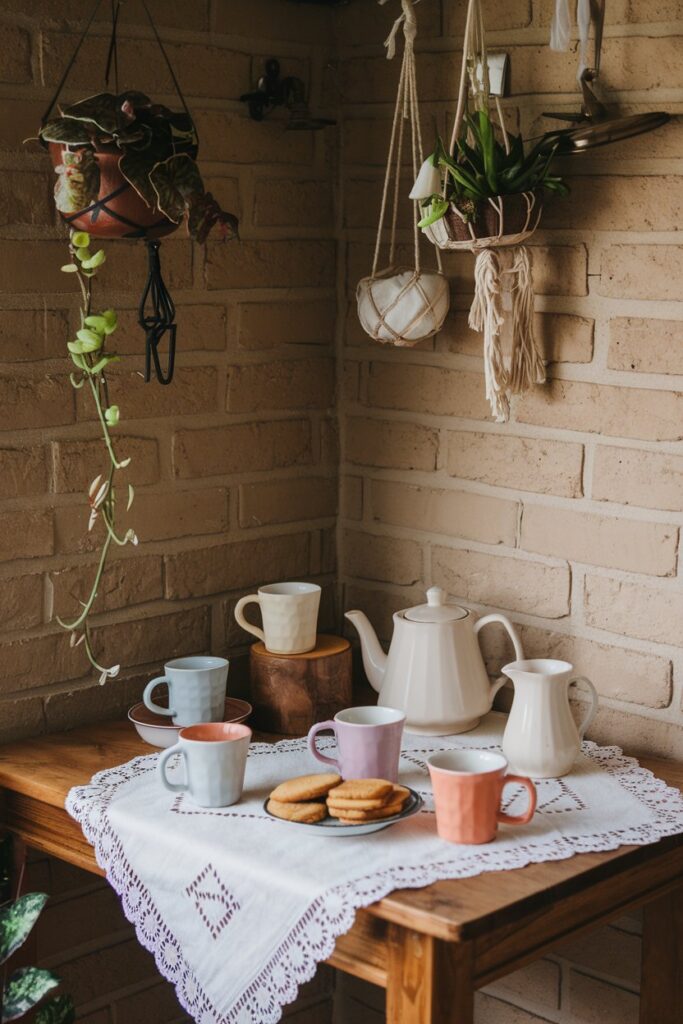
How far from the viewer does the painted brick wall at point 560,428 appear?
65.5 inches

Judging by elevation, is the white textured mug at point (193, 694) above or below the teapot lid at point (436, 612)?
below

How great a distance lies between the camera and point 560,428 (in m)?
1.79

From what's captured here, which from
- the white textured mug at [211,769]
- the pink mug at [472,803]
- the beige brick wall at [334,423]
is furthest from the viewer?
the beige brick wall at [334,423]

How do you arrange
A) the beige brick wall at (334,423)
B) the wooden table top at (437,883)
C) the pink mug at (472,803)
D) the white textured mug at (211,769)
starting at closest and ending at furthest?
the wooden table top at (437,883)
the pink mug at (472,803)
the white textured mug at (211,769)
the beige brick wall at (334,423)

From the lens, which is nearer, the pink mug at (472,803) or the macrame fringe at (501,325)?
the pink mug at (472,803)

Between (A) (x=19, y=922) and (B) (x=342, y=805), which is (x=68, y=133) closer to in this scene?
(B) (x=342, y=805)

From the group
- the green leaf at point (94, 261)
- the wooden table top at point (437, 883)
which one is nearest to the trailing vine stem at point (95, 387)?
the green leaf at point (94, 261)

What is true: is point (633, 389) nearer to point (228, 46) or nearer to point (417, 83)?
point (417, 83)

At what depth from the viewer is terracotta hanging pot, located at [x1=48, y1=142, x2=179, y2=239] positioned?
1.51 m

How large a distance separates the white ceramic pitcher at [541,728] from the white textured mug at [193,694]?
0.38 m

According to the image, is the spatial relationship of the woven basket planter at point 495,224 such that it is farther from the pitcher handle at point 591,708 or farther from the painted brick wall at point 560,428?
the pitcher handle at point 591,708

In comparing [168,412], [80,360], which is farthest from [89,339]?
[168,412]

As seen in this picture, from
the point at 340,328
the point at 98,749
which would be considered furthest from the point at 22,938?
the point at 340,328

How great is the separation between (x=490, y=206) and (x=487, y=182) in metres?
0.03
